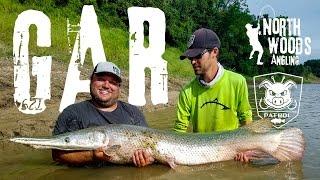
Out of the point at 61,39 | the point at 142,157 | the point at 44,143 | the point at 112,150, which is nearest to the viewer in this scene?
the point at 44,143

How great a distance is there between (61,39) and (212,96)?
49.6 feet

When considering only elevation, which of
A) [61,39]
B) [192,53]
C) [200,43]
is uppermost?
[61,39]

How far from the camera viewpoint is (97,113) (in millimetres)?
5602

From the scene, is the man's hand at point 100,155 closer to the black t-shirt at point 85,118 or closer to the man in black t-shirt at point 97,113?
the man in black t-shirt at point 97,113

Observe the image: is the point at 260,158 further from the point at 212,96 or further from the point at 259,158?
the point at 212,96

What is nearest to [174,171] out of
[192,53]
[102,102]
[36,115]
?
[102,102]

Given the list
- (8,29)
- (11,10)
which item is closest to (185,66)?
(11,10)

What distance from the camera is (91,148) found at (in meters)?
5.11

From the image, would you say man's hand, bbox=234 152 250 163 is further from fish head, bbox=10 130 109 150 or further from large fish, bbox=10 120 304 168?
fish head, bbox=10 130 109 150

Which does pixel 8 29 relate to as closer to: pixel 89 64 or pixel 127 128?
pixel 89 64

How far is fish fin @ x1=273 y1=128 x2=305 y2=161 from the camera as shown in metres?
5.41

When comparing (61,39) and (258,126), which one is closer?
(258,126)

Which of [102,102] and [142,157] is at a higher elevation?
[102,102]

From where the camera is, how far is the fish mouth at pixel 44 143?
4797 mm
